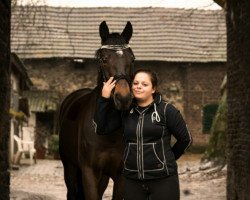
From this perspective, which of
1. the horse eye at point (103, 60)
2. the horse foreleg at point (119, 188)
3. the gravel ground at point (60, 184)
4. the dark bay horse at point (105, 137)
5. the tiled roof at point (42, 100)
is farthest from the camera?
the tiled roof at point (42, 100)

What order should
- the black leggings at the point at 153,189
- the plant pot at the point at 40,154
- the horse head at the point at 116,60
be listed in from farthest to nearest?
the plant pot at the point at 40,154 → the horse head at the point at 116,60 → the black leggings at the point at 153,189

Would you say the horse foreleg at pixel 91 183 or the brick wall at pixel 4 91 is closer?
the horse foreleg at pixel 91 183

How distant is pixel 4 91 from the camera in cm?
709

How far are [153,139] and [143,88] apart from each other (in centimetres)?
43

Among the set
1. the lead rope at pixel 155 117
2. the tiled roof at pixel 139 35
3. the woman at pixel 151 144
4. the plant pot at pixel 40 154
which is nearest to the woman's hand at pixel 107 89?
the woman at pixel 151 144

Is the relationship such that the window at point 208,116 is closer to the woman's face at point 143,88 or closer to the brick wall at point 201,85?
the brick wall at point 201,85

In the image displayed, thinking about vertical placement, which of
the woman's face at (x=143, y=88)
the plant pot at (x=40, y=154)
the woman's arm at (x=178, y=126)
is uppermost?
the woman's face at (x=143, y=88)

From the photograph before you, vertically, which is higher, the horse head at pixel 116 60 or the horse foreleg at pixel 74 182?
the horse head at pixel 116 60

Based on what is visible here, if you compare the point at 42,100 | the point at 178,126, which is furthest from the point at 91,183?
the point at 42,100

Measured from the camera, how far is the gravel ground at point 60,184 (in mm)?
11906

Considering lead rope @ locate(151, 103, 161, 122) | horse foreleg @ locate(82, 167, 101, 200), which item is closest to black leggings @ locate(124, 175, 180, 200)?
lead rope @ locate(151, 103, 161, 122)

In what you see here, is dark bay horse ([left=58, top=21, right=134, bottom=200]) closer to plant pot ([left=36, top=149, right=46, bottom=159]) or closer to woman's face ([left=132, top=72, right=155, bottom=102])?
woman's face ([left=132, top=72, right=155, bottom=102])

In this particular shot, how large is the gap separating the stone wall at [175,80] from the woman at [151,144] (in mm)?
26046

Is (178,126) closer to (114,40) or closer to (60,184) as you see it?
(114,40)
